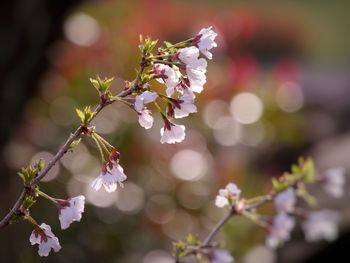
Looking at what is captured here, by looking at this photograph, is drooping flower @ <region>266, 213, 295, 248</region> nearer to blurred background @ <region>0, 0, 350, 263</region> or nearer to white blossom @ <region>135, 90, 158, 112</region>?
white blossom @ <region>135, 90, 158, 112</region>

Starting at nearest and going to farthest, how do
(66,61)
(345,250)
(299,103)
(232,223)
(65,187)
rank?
(345,250), (232,223), (65,187), (66,61), (299,103)

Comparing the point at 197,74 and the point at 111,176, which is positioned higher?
the point at 197,74

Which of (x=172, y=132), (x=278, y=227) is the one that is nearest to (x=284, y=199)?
(x=278, y=227)

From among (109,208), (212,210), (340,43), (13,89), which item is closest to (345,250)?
(212,210)

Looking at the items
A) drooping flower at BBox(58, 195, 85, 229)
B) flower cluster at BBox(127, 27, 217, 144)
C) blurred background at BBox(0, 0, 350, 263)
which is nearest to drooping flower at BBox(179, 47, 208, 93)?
flower cluster at BBox(127, 27, 217, 144)

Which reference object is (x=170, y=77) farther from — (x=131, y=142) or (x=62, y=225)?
(x=131, y=142)

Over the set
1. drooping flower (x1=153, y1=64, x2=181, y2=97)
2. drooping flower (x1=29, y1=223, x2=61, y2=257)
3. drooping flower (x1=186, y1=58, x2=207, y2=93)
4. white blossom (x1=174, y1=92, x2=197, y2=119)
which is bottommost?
drooping flower (x1=29, y1=223, x2=61, y2=257)

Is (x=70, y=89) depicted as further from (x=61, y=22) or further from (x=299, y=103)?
(x=299, y=103)
